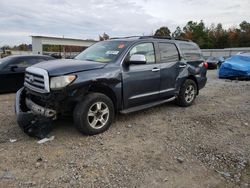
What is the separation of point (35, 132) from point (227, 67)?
41.8 ft

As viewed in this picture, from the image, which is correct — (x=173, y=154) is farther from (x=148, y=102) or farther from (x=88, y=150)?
(x=148, y=102)

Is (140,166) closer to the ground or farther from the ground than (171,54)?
closer to the ground

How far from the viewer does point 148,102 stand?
19.2 ft

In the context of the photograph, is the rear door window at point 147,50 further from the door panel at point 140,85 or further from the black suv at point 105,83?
the door panel at point 140,85

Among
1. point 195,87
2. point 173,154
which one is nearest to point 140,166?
point 173,154

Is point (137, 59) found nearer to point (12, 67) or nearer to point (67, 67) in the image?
point (67, 67)


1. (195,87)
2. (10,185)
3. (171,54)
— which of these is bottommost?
(10,185)

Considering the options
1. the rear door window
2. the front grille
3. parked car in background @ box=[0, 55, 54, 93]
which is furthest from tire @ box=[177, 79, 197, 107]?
parked car in background @ box=[0, 55, 54, 93]

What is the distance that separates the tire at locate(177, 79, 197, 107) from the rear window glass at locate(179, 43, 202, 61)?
643 millimetres

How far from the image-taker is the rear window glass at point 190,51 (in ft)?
22.8

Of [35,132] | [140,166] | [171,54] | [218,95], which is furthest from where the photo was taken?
[218,95]

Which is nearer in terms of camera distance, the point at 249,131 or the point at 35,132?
the point at 35,132

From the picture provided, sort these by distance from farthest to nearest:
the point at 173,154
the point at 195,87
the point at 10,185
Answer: the point at 195,87
the point at 173,154
the point at 10,185

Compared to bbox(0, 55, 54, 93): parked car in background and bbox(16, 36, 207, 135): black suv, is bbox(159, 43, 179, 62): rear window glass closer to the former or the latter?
bbox(16, 36, 207, 135): black suv
